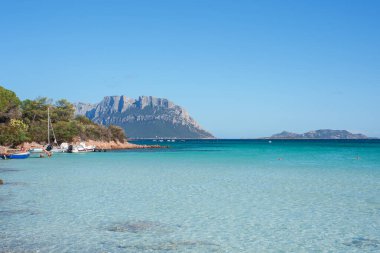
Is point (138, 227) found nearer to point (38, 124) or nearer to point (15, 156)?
point (15, 156)

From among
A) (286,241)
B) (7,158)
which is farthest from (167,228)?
Answer: (7,158)

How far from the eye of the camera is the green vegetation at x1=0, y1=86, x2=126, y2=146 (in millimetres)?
74931

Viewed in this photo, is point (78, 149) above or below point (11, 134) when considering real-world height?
below

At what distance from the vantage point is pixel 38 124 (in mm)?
98875

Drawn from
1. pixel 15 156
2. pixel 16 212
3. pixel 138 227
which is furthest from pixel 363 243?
pixel 15 156

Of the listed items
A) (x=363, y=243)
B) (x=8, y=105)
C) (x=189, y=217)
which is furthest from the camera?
(x=8, y=105)

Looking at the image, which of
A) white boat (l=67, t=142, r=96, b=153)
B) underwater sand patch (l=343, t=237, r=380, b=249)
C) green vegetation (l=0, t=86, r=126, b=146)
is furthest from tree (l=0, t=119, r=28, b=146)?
underwater sand patch (l=343, t=237, r=380, b=249)

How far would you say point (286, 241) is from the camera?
1309 centimetres

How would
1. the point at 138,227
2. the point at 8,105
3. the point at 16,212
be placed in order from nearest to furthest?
the point at 138,227 < the point at 16,212 < the point at 8,105

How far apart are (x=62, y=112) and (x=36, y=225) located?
4161 inches

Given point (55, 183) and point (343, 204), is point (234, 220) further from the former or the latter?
point (55, 183)

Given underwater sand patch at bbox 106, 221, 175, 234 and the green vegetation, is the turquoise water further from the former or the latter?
the green vegetation

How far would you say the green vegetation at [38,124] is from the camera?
74.9 m

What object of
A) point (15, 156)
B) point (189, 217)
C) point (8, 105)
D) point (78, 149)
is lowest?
point (189, 217)
